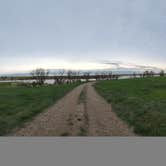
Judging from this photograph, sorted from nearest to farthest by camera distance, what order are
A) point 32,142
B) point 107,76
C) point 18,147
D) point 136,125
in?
1. point 18,147
2. point 32,142
3. point 136,125
4. point 107,76

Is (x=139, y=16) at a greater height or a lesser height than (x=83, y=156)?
greater

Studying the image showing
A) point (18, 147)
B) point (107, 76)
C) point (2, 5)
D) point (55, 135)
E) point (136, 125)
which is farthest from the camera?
point (107, 76)

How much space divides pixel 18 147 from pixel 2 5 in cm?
741

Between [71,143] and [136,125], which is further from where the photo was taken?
[136,125]

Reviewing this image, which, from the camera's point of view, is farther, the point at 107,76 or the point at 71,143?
the point at 107,76

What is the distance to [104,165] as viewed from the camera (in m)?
4.89

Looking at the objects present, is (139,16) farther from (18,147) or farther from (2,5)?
(18,147)

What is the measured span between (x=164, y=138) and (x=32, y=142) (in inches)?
152

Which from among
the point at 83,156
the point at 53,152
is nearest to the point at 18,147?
the point at 53,152

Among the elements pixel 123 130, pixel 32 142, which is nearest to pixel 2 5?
pixel 32 142

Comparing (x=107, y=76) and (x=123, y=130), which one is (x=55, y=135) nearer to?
(x=123, y=130)

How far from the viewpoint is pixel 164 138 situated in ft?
22.8

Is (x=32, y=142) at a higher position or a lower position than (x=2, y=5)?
lower

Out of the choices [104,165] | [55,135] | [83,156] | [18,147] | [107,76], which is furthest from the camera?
[107,76]
